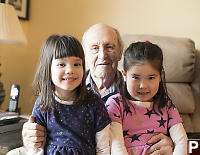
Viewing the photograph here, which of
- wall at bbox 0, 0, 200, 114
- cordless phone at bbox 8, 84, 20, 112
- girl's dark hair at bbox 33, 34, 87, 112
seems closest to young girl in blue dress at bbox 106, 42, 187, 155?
girl's dark hair at bbox 33, 34, 87, 112

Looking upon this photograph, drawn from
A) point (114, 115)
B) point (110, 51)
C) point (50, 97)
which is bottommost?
point (114, 115)

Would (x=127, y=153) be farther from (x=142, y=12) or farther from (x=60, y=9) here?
(x=60, y=9)

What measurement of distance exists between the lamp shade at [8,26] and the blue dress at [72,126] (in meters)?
1.09

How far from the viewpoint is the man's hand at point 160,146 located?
1236 millimetres

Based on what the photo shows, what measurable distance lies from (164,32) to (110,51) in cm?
95

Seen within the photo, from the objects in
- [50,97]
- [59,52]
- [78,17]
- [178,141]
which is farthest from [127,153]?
[78,17]

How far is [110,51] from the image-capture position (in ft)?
5.44

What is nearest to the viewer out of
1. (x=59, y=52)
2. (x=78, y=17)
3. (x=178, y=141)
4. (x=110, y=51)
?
(x=59, y=52)

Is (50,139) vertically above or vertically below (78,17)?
below

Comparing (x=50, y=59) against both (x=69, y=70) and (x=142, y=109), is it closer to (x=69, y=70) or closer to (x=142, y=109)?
(x=69, y=70)

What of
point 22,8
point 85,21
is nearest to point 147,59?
point 85,21

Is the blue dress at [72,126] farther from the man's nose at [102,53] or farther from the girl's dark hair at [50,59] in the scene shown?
the man's nose at [102,53]

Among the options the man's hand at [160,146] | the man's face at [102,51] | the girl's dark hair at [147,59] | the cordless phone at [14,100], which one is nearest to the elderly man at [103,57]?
the man's face at [102,51]

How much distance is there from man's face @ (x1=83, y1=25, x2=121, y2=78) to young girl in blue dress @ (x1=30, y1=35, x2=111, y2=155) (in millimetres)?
511
